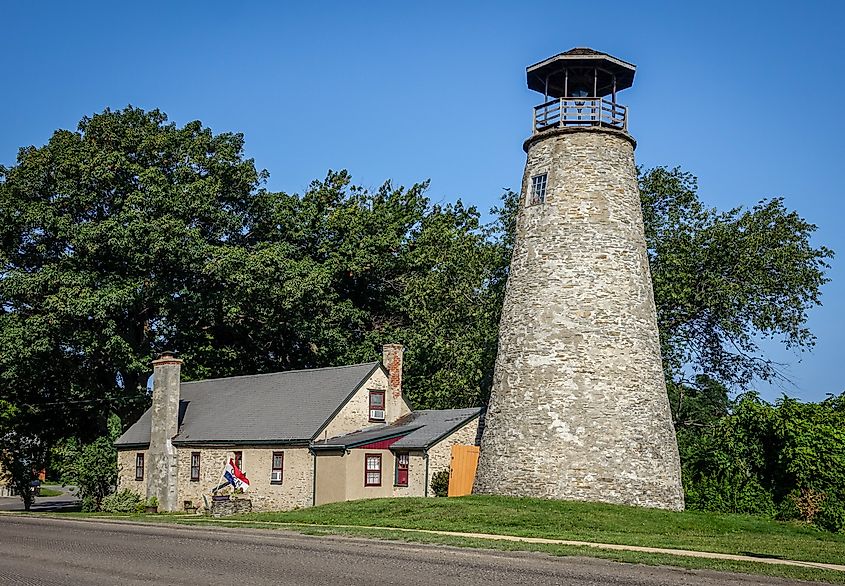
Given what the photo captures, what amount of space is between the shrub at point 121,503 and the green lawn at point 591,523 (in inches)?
438

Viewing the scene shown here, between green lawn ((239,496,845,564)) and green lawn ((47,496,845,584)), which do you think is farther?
green lawn ((239,496,845,564))

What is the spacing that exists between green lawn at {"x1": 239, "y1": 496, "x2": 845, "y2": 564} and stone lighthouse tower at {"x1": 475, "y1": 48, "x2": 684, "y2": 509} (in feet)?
4.40

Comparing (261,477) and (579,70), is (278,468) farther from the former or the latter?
(579,70)

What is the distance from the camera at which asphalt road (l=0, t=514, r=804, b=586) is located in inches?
544

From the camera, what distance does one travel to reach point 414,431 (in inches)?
1428

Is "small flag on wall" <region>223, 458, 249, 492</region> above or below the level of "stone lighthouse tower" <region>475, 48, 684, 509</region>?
below

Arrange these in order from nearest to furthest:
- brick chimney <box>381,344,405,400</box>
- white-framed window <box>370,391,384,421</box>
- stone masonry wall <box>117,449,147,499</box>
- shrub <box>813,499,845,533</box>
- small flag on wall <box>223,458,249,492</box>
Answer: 1. shrub <box>813,499,845,533</box>
2. small flag on wall <box>223,458,249,492</box>
3. white-framed window <box>370,391,384,421</box>
4. brick chimney <box>381,344,405,400</box>
5. stone masonry wall <box>117,449,147,499</box>

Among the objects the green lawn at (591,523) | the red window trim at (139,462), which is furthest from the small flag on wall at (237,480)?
the red window trim at (139,462)

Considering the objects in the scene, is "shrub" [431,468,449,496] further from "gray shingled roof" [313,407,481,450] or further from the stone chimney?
the stone chimney

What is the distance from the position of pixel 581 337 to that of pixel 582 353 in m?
0.50

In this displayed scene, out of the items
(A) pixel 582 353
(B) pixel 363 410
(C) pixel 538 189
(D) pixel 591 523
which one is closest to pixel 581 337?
(A) pixel 582 353

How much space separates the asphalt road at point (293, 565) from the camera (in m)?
13.8

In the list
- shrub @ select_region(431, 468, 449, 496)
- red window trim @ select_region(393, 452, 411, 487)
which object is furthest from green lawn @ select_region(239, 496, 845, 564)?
red window trim @ select_region(393, 452, 411, 487)

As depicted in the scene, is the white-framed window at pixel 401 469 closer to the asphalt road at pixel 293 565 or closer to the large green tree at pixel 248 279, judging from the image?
the large green tree at pixel 248 279
